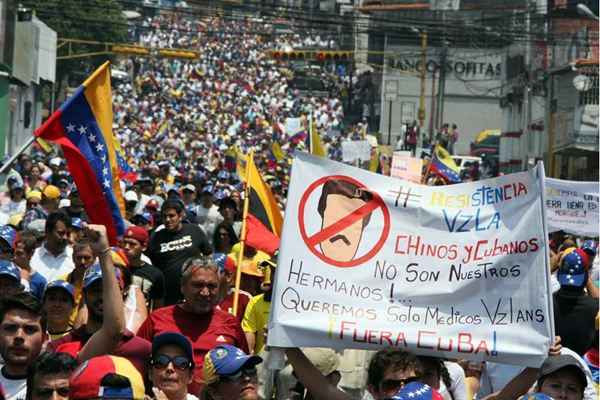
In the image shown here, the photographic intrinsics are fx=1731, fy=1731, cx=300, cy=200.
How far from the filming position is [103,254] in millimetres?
7277

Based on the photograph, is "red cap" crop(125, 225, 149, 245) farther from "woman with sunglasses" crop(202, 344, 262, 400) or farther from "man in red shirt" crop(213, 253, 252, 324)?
"woman with sunglasses" crop(202, 344, 262, 400)

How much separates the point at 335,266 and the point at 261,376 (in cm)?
167

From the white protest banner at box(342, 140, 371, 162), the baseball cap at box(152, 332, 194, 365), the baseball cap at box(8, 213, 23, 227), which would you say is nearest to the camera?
the baseball cap at box(152, 332, 194, 365)

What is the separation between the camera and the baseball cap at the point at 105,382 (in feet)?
17.9

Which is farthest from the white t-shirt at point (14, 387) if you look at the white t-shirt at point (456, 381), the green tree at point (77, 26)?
the green tree at point (77, 26)

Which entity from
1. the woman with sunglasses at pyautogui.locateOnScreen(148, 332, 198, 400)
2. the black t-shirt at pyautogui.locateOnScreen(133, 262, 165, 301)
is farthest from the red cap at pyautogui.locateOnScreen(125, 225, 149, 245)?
the woman with sunglasses at pyautogui.locateOnScreen(148, 332, 198, 400)

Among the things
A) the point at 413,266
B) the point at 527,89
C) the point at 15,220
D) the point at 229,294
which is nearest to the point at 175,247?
the point at 229,294

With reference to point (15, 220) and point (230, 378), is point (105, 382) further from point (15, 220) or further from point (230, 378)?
point (15, 220)

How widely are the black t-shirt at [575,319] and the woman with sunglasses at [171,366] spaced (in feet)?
12.2

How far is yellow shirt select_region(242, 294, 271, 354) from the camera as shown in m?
10.1

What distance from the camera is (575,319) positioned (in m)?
10.4

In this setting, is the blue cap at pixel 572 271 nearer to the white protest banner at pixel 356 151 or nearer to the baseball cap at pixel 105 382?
the baseball cap at pixel 105 382

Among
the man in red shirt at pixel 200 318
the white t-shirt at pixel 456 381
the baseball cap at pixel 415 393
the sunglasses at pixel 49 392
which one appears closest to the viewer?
the baseball cap at pixel 415 393

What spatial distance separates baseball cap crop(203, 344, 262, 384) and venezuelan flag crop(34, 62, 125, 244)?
11.6 ft
